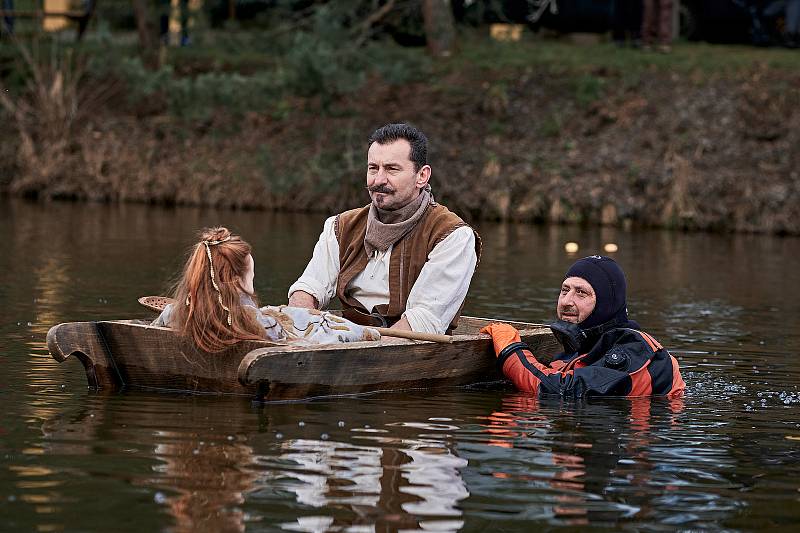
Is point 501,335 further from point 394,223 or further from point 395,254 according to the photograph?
point 394,223

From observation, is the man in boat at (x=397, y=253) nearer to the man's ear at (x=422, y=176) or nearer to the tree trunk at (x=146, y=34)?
the man's ear at (x=422, y=176)

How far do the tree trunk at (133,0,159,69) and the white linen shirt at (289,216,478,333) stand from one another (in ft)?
89.8

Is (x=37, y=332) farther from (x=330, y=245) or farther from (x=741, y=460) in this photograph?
(x=741, y=460)

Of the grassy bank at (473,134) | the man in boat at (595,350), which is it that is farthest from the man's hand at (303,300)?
the grassy bank at (473,134)

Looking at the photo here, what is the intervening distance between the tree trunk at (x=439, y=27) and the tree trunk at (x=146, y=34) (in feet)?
20.7

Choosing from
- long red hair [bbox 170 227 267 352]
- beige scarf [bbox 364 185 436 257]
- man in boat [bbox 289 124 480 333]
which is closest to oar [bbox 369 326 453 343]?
man in boat [bbox 289 124 480 333]

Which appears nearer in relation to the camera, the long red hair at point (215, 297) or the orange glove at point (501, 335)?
the long red hair at point (215, 297)

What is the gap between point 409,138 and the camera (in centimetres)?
1044

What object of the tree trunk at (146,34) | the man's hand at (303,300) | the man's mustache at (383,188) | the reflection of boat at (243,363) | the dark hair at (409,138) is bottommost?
the reflection of boat at (243,363)

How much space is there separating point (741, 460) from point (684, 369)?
359cm

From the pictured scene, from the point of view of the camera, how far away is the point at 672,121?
107 ft

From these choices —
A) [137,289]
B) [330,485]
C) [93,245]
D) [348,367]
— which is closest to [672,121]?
[93,245]

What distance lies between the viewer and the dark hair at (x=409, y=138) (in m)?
10.4

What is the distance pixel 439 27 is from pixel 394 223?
1050 inches
